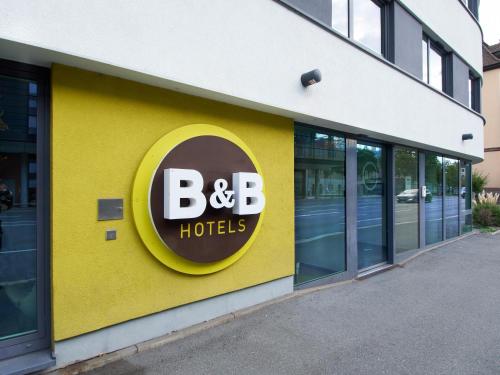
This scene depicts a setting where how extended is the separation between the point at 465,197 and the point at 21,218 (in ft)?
43.8

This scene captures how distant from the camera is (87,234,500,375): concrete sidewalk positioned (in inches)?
118

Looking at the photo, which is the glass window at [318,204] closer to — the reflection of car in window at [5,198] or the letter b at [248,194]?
the letter b at [248,194]

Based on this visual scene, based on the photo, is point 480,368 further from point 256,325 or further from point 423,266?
point 423,266

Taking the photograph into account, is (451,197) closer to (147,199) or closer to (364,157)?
(364,157)

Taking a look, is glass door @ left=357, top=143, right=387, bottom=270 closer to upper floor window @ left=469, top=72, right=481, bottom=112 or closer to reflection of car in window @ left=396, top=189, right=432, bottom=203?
reflection of car in window @ left=396, top=189, right=432, bottom=203

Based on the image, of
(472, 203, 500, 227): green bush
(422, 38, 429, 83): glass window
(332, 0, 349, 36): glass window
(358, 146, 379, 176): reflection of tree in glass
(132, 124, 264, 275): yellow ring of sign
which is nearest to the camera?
(132, 124, 264, 275): yellow ring of sign

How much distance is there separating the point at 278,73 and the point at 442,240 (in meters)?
8.32

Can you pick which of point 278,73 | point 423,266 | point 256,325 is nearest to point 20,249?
point 256,325

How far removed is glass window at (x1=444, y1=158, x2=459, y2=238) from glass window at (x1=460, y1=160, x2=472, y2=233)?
0.68m

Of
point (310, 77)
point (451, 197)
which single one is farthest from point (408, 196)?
point (310, 77)

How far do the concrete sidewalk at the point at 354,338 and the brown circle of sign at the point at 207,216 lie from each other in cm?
97

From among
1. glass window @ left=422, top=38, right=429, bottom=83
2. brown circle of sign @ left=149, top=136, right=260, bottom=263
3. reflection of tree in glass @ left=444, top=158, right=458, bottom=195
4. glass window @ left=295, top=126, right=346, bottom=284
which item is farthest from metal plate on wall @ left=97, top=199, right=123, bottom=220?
reflection of tree in glass @ left=444, top=158, right=458, bottom=195

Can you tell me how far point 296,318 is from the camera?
4039 millimetres

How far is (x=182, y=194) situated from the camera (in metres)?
3.29
